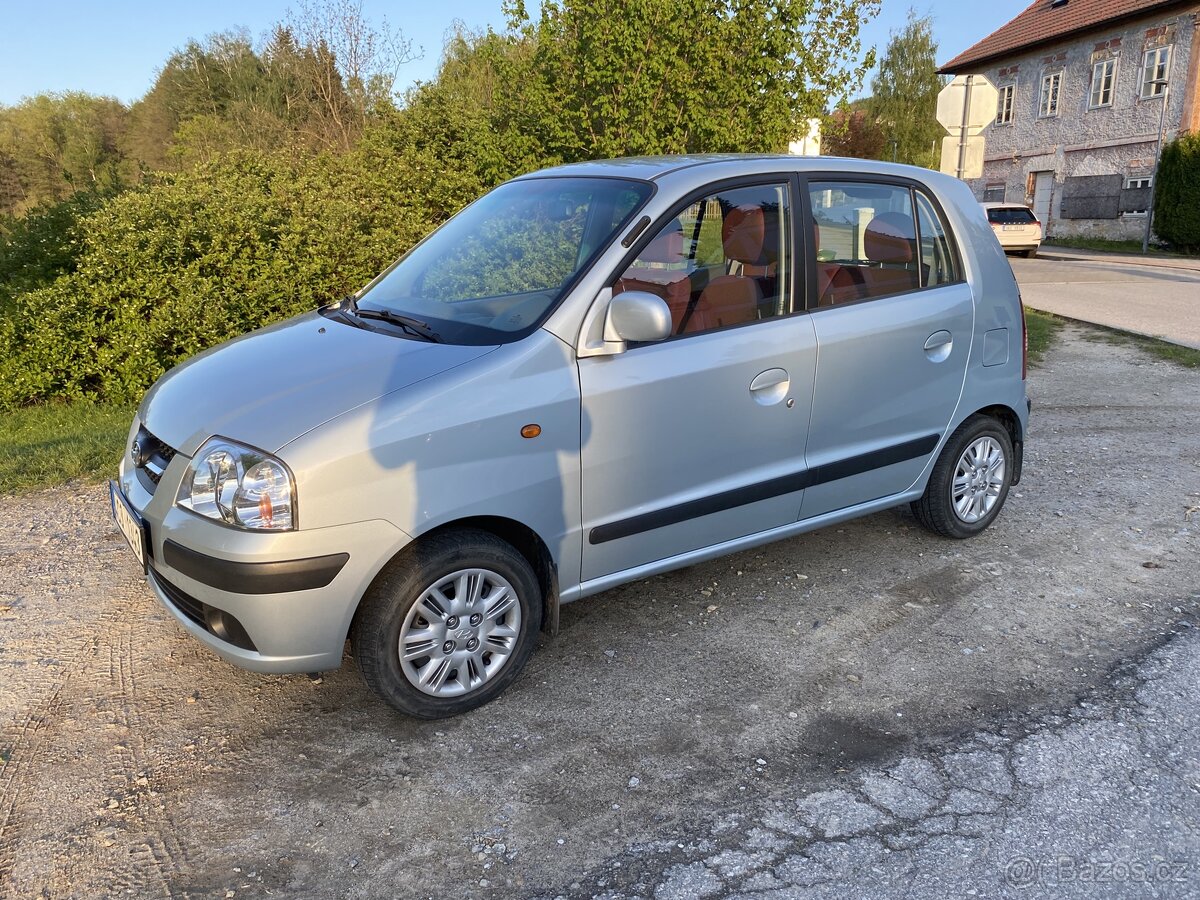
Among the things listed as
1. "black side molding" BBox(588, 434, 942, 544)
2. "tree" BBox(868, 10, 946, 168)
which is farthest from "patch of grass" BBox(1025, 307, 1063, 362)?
"tree" BBox(868, 10, 946, 168)

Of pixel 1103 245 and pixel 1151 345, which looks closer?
pixel 1151 345

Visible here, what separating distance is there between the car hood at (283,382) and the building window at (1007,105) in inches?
1477

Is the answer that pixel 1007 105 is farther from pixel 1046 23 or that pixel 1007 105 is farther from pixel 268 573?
pixel 268 573

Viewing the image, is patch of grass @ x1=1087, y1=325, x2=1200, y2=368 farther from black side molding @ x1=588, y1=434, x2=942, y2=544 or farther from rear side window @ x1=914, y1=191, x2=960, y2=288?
black side molding @ x1=588, y1=434, x2=942, y2=544

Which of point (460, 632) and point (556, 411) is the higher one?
point (556, 411)

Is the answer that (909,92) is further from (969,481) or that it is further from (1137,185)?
(969,481)

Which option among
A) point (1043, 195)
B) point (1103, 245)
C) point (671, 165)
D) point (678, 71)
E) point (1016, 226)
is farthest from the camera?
point (1043, 195)

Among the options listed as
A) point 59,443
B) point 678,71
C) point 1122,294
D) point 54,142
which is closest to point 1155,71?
point 1122,294

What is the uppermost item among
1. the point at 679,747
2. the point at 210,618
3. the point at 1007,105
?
the point at 1007,105

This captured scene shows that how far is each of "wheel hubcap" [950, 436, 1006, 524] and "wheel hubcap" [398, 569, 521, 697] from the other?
2603 mm

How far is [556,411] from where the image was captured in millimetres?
3305

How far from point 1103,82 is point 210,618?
35216mm

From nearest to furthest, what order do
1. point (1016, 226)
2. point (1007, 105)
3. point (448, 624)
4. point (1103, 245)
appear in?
point (448, 624), point (1016, 226), point (1103, 245), point (1007, 105)

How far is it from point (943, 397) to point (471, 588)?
2.54m
